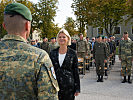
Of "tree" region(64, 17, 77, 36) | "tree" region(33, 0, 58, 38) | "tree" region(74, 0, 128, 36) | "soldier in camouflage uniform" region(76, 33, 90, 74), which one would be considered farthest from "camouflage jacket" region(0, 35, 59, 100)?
"tree" region(33, 0, 58, 38)

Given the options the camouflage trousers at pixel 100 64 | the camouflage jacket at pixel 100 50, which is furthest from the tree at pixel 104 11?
the camouflage trousers at pixel 100 64

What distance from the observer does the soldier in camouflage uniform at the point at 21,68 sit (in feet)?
4.85

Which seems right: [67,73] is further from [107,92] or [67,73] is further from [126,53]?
[126,53]

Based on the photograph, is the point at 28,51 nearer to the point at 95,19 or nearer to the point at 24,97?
the point at 24,97

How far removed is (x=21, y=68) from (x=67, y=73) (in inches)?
77.1

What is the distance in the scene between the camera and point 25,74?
4.84 ft

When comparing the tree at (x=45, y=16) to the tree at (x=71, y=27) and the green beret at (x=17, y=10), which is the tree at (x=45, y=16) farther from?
the green beret at (x=17, y=10)

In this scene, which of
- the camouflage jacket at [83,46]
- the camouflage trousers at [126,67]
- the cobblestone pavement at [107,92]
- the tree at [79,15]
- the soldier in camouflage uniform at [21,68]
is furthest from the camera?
the tree at [79,15]

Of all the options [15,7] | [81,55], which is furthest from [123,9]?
[15,7]

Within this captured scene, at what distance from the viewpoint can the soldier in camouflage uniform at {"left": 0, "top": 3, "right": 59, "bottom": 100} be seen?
1.48 metres

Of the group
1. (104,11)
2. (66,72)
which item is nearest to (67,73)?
(66,72)

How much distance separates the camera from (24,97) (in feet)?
4.92

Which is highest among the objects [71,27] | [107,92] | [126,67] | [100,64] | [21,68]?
[71,27]

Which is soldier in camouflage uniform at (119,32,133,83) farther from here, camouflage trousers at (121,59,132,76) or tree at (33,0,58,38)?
tree at (33,0,58,38)
